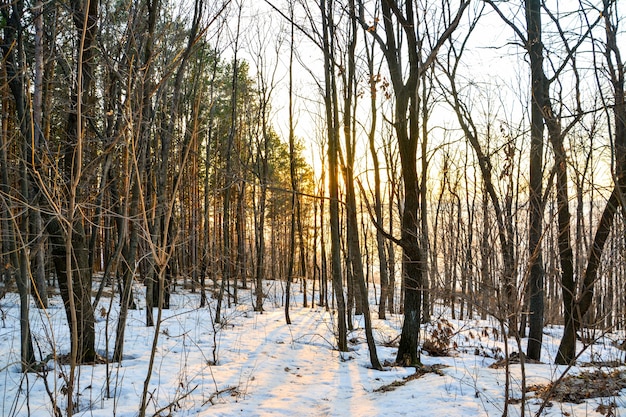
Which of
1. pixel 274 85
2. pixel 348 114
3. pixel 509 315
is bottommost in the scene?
pixel 509 315

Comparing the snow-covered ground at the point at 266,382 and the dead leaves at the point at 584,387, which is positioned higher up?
the dead leaves at the point at 584,387

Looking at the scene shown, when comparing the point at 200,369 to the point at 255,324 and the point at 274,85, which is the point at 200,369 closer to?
the point at 255,324

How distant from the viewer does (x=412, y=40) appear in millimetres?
5754

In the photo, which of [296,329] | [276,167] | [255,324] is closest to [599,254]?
[296,329]

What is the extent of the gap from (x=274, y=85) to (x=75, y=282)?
→ 30.2ft

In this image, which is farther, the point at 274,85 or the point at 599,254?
the point at 274,85

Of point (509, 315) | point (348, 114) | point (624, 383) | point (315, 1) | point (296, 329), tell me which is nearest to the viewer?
point (509, 315)

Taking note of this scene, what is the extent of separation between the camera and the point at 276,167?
83.4 ft

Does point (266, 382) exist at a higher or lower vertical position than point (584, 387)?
lower

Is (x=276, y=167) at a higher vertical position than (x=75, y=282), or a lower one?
higher

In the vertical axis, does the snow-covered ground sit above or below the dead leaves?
below

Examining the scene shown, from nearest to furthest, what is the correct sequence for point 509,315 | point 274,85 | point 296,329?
point 509,315
point 296,329
point 274,85

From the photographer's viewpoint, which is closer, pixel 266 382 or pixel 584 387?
pixel 584 387

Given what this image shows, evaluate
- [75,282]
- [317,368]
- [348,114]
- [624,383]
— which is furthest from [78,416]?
[348,114]
